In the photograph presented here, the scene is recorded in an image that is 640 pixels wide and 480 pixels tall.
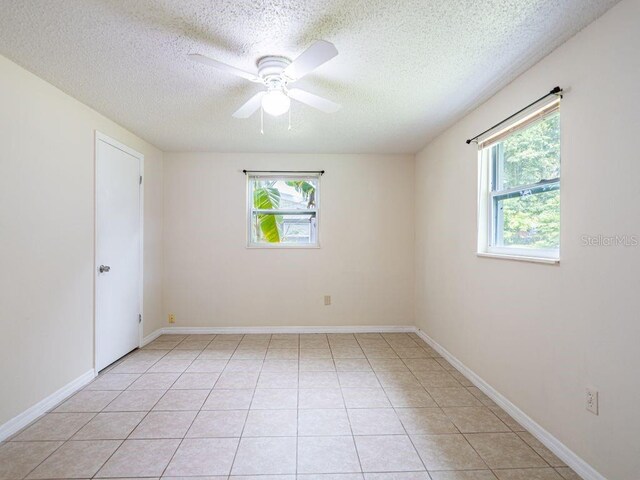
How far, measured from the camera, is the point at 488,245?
2.59 m

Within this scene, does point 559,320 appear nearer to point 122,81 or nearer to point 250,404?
point 250,404

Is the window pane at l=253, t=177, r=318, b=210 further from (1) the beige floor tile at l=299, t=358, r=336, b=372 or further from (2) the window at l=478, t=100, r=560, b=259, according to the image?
(2) the window at l=478, t=100, r=560, b=259

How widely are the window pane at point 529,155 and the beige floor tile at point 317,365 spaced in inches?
82.6

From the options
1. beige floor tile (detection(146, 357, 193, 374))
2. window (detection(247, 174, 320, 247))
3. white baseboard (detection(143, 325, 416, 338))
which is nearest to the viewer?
beige floor tile (detection(146, 357, 193, 374))

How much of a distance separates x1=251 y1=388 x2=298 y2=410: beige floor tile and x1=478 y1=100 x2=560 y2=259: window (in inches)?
74.4

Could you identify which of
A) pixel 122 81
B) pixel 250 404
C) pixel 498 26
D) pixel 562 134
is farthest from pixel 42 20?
pixel 562 134

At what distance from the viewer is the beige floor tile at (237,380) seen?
261 cm

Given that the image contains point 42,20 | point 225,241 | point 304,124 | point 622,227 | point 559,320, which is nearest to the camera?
point 622,227

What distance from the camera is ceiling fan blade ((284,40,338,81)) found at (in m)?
1.50

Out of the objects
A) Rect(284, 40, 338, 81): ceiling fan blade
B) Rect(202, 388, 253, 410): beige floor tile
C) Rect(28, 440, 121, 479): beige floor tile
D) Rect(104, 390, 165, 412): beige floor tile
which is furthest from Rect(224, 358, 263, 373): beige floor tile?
Rect(284, 40, 338, 81): ceiling fan blade

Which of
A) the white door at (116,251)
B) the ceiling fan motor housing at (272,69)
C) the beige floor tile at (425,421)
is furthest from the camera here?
the white door at (116,251)

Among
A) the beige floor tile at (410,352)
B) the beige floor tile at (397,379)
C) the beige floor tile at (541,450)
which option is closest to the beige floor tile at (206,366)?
the beige floor tile at (397,379)

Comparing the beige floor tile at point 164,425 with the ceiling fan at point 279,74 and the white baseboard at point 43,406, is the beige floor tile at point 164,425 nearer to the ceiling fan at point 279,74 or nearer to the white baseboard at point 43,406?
the white baseboard at point 43,406

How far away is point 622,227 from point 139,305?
394cm
